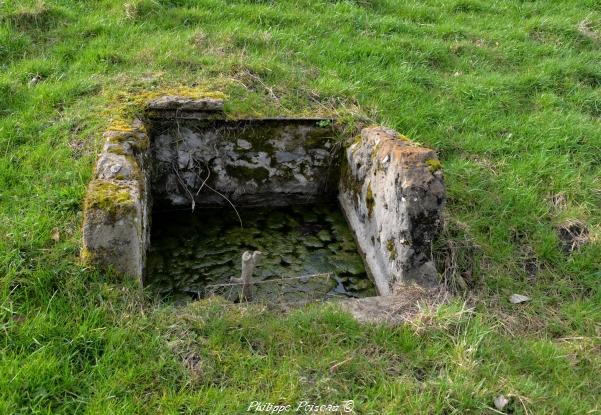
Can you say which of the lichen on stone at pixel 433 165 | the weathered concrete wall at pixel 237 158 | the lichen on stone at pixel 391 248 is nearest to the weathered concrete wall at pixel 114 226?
the weathered concrete wall at pixel 237 158

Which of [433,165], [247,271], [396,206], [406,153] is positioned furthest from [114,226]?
[433,165]

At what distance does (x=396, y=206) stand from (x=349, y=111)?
181cm

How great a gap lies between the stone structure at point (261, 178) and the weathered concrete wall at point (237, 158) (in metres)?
0.01

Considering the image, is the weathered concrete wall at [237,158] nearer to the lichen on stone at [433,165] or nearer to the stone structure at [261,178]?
the stone structure at [261,178]

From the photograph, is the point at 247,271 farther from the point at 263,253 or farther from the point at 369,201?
the point at 369,201

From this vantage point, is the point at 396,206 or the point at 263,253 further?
the point at 263,253

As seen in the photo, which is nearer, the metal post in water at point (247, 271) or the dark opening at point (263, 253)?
the metal post in water at point (247, 271)

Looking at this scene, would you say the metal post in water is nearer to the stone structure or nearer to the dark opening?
the dark opening

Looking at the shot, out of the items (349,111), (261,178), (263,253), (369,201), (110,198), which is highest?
(349,111)

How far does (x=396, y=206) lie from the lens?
4.43 meters

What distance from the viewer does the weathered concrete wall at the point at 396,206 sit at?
13.9 feet

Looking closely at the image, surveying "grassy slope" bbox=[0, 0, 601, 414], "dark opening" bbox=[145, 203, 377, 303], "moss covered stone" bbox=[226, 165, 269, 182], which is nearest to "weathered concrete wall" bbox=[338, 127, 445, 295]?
"dark opening" bbox=[145, 203, 377, 303]

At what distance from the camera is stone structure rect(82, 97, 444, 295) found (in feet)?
12.7

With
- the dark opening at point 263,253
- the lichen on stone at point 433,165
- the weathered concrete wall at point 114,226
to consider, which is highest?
the lichen on stone at point 433,165
